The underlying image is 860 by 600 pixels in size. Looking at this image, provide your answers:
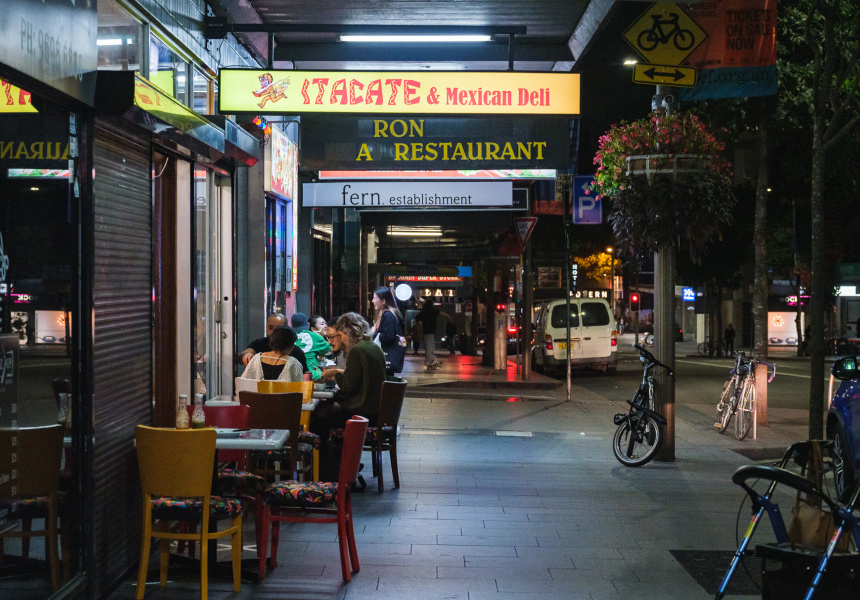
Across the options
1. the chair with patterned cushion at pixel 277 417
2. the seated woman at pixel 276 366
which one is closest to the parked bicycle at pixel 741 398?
the seated woman at pixel 276 366

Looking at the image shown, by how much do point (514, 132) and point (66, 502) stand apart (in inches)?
214

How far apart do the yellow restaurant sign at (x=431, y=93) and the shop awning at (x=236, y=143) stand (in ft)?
1.27

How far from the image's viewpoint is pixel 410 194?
1397 centimetres

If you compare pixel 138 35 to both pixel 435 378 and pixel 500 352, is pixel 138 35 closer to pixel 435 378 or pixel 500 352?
pixel 435 378

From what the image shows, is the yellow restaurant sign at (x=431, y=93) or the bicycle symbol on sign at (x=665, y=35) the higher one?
the bicycle symbol on sign at (x=665, y=35)

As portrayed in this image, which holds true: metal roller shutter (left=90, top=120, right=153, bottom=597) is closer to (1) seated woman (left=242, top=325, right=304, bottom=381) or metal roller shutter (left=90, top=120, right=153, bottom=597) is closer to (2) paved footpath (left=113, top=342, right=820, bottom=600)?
(2) paved footpath (left=113, top=342, right=820, bottom=600)

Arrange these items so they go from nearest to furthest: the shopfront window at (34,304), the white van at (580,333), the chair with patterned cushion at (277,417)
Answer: the shopfront window at (34,304), the chair with patterned cushion at (277,417), the white van at (580,333)

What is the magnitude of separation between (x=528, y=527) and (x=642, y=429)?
338cm

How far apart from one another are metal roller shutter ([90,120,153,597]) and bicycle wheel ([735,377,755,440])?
8.50 meters

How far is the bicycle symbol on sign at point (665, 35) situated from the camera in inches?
382

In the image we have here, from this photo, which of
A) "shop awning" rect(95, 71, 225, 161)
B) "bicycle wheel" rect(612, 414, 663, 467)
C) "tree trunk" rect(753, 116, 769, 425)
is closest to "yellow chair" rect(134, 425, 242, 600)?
"shop awning" rect(95, 71, 225, 161)

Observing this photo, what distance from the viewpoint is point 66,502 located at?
199 inches

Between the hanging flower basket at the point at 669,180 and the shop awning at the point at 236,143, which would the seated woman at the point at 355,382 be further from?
the hanging flower basket at the point at 669,180

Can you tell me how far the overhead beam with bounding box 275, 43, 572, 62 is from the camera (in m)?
10.9
